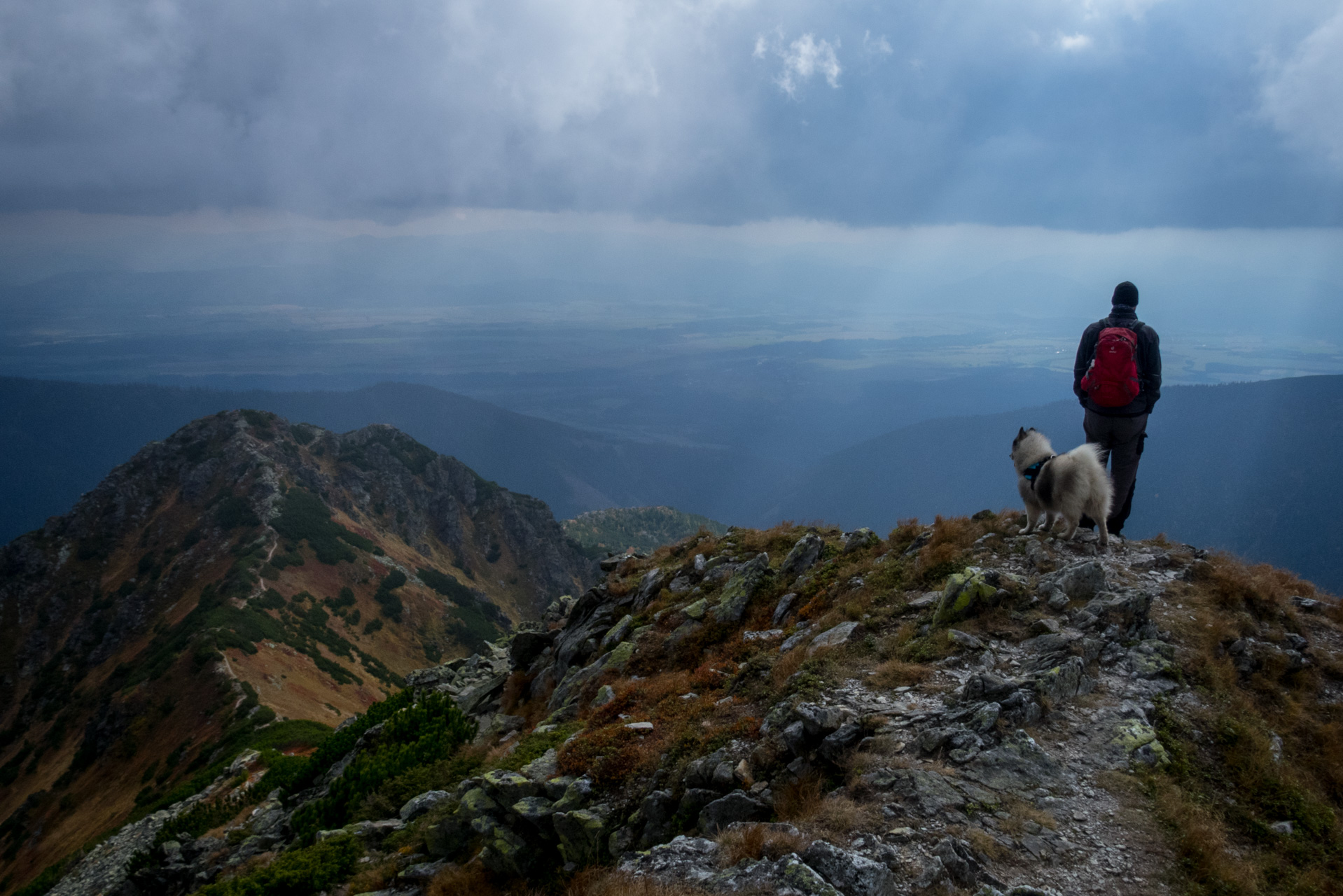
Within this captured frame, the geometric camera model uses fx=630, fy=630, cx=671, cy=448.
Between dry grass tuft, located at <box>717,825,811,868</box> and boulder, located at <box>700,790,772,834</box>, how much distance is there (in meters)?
0.48

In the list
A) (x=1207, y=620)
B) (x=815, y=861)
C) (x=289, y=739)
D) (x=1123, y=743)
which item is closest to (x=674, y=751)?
(x=815, y=861)

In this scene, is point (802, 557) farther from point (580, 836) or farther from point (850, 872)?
point (850, 872)

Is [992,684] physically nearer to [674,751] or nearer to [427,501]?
[674,751]

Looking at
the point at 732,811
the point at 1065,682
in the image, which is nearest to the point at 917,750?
the point at 732,811

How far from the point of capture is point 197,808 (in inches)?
995

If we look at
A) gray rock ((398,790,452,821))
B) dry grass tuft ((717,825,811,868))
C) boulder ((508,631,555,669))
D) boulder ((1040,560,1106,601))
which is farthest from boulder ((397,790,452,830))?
boulder ((1040,560,1106,601))

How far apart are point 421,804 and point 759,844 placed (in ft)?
27.8

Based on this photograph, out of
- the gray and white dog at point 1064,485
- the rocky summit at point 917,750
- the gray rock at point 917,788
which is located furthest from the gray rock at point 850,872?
the gray and white dog at point 1064,485

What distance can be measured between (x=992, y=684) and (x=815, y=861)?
11.4 feet

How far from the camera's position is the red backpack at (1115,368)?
426 inches

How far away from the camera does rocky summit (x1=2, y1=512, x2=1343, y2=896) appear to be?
19.0 feet

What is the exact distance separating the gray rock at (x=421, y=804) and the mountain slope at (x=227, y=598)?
3041 centimetres

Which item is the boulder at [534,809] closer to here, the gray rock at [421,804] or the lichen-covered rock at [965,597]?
the gray rock at [421,804]

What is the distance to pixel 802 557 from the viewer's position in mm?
14109
